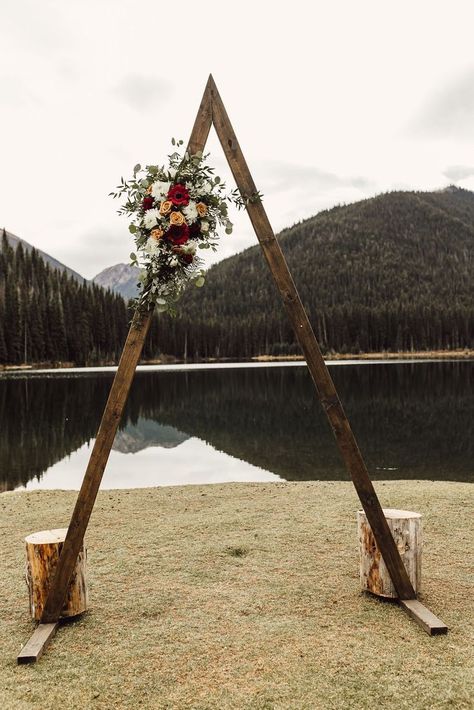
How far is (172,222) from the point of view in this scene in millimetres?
5719

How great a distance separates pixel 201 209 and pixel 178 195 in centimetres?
27

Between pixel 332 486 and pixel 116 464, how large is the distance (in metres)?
11.4

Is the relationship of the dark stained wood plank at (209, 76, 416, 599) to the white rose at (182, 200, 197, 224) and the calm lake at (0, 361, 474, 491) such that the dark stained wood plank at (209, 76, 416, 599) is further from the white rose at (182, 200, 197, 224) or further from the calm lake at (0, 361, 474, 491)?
the calm lake at (0, 361, 474, 491)

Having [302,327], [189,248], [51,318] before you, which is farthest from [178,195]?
[51,318]

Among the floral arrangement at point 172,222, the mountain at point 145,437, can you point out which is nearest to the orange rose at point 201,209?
the floral arrangement at point 172,222

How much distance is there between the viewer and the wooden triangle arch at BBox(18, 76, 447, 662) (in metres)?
5.98

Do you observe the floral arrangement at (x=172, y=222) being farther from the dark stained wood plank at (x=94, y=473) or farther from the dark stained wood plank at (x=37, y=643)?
the dark stained wood plank at (x=37, y=643)

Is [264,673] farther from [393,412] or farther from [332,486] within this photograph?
[393,412]

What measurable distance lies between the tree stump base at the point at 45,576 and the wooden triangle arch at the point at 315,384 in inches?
6.7

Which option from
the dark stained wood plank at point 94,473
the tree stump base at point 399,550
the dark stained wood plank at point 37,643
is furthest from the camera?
the tree stump base at point 399,550

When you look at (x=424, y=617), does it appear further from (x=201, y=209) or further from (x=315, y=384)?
(x=201, y=209)

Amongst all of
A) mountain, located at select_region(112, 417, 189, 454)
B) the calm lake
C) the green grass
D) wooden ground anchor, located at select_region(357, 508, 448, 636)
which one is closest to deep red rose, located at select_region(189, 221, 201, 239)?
wooden ground anchor, located at select_region(357, 508, 448, 636)

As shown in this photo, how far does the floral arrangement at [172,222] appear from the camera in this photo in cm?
580

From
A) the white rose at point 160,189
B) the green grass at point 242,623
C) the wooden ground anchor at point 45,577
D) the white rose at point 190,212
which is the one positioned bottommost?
the green grass at point 242,623
